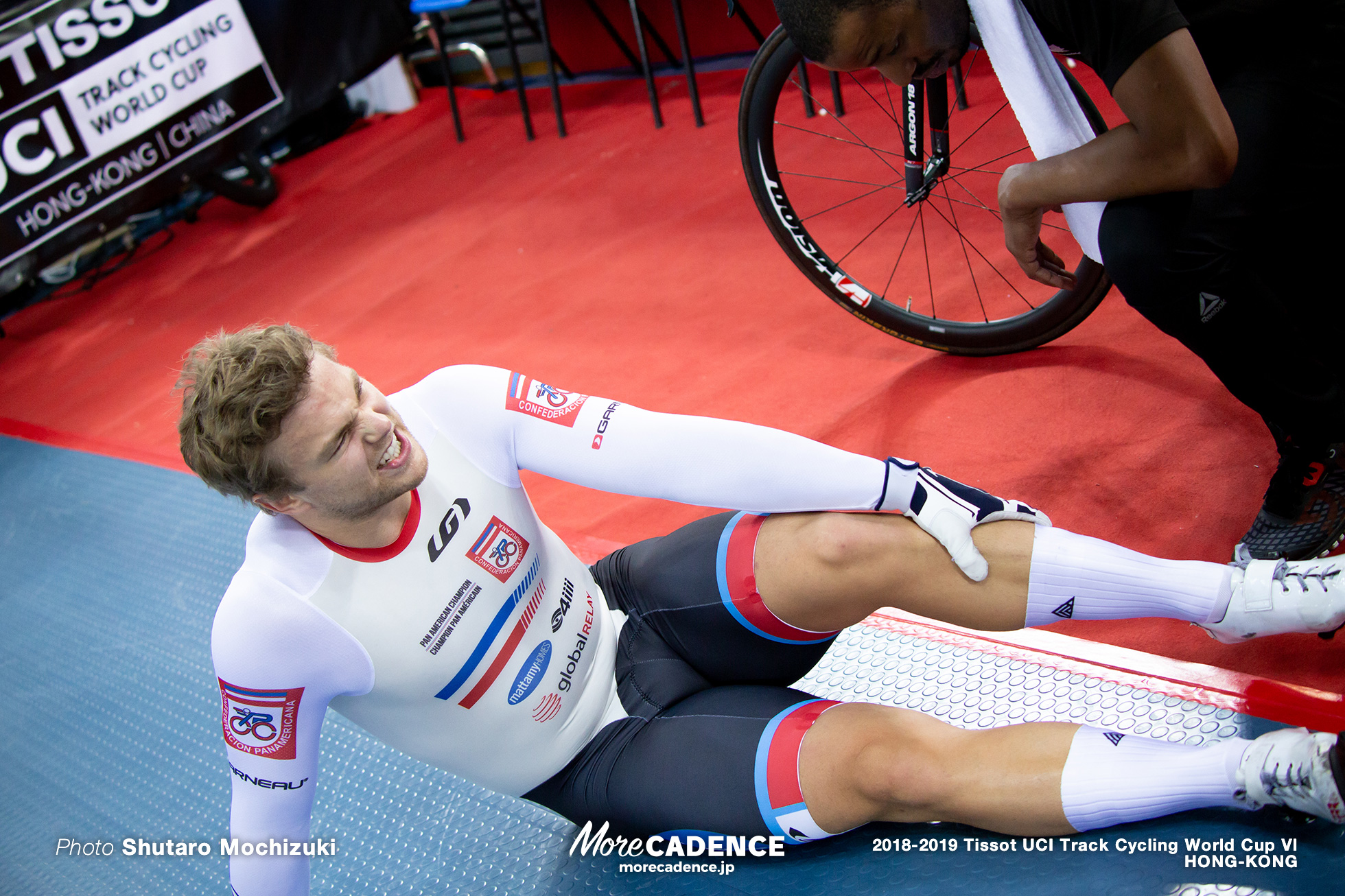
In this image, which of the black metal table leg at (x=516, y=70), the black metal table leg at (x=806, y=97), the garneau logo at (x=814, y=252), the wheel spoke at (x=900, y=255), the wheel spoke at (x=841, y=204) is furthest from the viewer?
the black metal table leg at (x=516, y=70)

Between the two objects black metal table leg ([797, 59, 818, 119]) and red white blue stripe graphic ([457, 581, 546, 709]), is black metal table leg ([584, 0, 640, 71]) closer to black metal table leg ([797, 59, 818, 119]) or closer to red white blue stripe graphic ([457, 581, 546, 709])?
black metal table leg ([797, 59, 818, 119])

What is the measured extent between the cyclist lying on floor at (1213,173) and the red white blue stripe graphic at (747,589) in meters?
0.61

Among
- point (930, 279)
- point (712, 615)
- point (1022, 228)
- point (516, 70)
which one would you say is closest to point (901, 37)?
point (1022, 228)

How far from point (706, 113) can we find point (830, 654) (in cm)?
310

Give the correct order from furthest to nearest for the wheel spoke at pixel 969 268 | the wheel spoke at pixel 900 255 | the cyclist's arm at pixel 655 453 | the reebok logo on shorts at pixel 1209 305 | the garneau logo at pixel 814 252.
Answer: the wheel spoke at pixel 900 255
the wheel spoke at pixel 969 268
the garneau logo at pixel 814 252
the reebok logo on shorts at pixel 1209 305
the cyclist's arm at pixel 655 453

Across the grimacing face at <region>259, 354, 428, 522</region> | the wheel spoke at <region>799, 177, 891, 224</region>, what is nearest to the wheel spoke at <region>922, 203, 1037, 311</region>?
the wheel spoke at <region>799, 177, 891, 224</region>

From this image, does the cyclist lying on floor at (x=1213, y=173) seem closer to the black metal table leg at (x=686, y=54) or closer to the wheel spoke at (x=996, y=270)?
the wheel spoke at (x=996, y=270)

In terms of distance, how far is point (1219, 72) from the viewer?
54.4 inches

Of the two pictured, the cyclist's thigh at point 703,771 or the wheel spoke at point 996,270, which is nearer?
the cyclist's thigh at point 703,771

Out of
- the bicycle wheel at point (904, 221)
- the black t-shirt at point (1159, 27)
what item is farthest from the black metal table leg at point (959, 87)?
the black t-shirt at point (1159, 27)

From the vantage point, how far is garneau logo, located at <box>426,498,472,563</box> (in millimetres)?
1296

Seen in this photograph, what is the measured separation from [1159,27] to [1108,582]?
65 cm

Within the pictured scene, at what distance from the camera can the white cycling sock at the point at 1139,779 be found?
1.14m

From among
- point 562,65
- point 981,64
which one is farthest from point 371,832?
point 562,65
